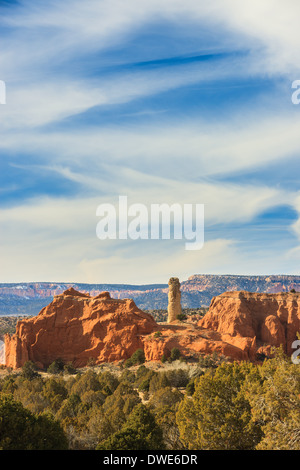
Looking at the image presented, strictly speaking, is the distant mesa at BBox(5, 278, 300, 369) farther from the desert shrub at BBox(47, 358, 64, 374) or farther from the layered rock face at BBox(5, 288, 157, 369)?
the desert shrub at BBox(47, 358, 64, 374)

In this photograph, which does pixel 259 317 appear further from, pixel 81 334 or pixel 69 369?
pixel 69 369

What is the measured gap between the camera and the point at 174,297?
214 feet

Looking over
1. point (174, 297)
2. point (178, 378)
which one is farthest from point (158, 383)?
point (174, 297)

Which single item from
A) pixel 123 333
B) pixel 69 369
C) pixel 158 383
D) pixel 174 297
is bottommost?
pixel 69 369

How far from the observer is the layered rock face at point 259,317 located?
6506cm

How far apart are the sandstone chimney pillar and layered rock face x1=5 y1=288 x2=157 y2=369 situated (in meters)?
6.75

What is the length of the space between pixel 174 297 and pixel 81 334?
50.5 feet

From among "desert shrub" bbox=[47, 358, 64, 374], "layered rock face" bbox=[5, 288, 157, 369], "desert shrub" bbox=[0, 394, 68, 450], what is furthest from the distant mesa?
"desert shrub" bbox=[0, 394, 68, 450]

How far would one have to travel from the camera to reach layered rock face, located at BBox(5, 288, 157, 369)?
186 ft

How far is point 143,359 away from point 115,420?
2745 cm

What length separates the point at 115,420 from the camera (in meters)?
26.1

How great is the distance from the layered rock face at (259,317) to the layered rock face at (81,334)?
13.9 m
